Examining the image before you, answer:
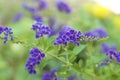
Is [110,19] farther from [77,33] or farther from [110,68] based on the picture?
[77,33]

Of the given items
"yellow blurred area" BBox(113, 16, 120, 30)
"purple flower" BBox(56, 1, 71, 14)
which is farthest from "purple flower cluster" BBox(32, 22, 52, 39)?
"yellow blurred area" BBox(113, 16, 120, 30)

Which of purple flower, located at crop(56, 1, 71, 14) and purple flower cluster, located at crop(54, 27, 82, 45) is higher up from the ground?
purple flower, located at crop(56, 1, 71, 14)

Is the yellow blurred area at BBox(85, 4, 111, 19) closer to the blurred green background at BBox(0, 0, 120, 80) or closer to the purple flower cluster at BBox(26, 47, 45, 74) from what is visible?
the blurred green background at BBox(0, 0, 120, 80)

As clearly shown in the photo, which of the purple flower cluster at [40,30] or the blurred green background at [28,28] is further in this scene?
the blurred green background at [28,28]

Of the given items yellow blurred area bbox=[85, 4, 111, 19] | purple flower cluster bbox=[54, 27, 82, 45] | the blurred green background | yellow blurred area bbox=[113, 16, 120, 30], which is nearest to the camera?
Result: purple flower cluster bbox=[54, 27, 82, 45]

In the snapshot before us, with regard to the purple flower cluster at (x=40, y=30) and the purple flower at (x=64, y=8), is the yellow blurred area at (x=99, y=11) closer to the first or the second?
the purple flower at (x=64, y=8)

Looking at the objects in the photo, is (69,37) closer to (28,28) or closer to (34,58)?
(34,58)

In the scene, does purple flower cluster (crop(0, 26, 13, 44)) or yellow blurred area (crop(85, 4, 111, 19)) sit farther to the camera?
yellow blurred area (crop(85, 4, 111, 19))

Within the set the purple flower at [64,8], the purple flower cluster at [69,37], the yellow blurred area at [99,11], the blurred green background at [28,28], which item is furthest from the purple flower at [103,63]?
the yellow blurred area at [99,11]

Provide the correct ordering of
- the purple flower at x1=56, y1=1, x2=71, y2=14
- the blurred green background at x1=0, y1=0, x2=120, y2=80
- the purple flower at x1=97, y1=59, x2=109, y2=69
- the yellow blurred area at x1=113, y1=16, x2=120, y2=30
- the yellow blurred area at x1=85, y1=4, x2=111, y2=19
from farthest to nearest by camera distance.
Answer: the yellow blurred area at x1=85, y1=4, x2=111, y2=19
the yellow blurred area at x1=113, y1=16, x2=120, y2=30
the purple flower at x1=56, y1=1, x2=71, y2=14
the blurred green background at x1=0, y1=0, x2=120, y2=80
the purple flower at x1=97, y1=59, x2=109, y2=69

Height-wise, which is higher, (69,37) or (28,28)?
(28,28)

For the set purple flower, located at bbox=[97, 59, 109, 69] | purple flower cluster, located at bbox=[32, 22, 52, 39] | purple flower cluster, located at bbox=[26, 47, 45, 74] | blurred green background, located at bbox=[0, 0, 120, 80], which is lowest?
purple flower cluster, located at bbox=[26, 47, 45, 74]

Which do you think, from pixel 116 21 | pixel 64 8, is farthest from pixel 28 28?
pixel 116 21
